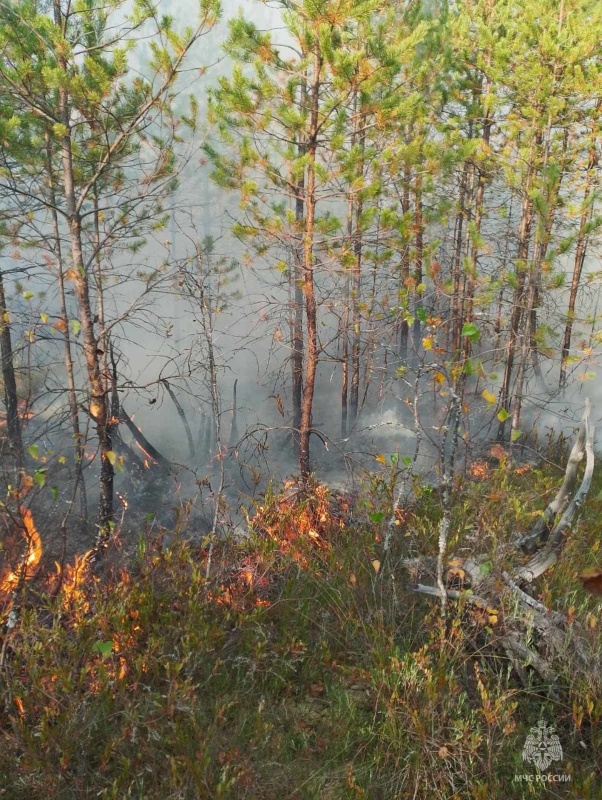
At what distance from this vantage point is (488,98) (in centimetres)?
1012

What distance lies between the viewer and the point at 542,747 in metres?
3.24

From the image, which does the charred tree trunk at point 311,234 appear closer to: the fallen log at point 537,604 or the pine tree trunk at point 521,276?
the fallen log at point 537,604

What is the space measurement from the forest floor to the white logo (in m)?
0.05

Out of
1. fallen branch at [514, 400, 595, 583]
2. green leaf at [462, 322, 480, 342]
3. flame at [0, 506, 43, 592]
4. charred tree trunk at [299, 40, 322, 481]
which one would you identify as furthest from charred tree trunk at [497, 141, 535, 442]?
flame at [0, 506, 43, 592]

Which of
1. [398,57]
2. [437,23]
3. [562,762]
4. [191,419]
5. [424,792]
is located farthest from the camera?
[191,419]

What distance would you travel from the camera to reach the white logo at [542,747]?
315cm

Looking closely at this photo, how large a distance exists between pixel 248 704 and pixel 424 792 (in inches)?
52.5

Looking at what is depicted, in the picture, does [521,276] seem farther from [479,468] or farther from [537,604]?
[537,604]

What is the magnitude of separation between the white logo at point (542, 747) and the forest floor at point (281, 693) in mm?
48

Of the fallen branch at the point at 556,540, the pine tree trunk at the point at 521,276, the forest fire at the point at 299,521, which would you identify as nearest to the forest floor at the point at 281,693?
the fallen branch at the point at 556,540

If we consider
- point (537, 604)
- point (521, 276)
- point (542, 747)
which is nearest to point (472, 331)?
point (537, 604)

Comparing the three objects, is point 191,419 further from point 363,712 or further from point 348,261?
point 363,712

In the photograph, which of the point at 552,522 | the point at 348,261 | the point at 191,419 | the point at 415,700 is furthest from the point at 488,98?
the point at 191,419

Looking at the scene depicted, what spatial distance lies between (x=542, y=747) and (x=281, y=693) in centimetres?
182
